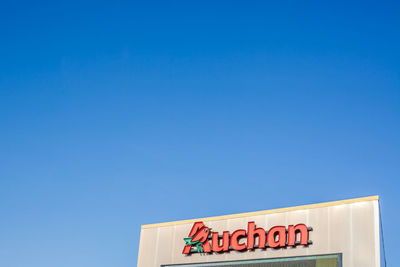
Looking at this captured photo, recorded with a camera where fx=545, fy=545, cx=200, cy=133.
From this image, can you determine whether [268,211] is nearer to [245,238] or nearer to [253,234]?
[253,234]

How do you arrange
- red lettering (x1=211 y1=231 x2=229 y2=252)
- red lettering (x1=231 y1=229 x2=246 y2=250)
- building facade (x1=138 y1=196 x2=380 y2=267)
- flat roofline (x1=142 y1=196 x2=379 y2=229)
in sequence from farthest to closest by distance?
red lettering (x1=211 y1=231 x2=229 y2=252) < red lettering (x1=231 y1=229 x2=246 y2=250) < flat roofline (x1=142 y1=196 x2=379 y2=229) < building facade (x1=138 y1=196 x2=380 y2=267)

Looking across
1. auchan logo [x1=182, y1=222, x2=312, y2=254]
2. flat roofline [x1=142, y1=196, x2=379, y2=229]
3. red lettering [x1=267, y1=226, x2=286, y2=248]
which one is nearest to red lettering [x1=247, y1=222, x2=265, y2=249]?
auchan logo [x1=182, y1=222, x2=312, y2=254]

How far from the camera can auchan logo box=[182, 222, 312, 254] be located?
31.0 meters

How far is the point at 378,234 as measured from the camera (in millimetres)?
28062

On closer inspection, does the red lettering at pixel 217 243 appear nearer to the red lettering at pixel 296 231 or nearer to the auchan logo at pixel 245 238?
the auchan logo at pixel 245 238

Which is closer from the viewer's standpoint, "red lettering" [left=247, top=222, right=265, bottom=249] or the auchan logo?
the auchan logo

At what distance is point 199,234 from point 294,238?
6.97m

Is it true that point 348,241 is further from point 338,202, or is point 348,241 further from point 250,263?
point 250,263

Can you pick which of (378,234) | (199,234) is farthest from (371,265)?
(199,234)

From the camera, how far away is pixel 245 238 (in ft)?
109

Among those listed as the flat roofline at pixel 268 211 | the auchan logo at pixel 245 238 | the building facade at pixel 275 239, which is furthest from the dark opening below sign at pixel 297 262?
the flat roofline at pixel 268 211

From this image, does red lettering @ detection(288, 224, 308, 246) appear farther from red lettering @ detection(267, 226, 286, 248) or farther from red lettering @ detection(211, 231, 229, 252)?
red lettering @ detection(211, 231, 229, 252)

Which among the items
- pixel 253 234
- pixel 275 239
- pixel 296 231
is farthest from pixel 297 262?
pixel 253 234

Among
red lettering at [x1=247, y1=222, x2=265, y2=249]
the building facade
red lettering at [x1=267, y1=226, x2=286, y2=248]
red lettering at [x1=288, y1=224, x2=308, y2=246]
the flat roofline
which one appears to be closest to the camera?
the building facade
